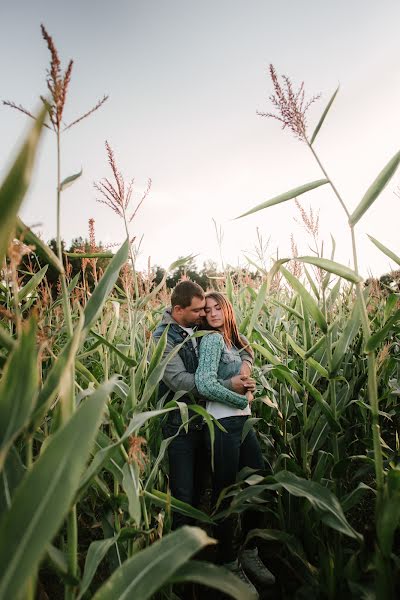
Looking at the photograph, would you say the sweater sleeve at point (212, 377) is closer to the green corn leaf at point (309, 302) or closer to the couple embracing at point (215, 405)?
the couple embracing at point (215, 405)

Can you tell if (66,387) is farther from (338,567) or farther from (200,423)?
(200,423)

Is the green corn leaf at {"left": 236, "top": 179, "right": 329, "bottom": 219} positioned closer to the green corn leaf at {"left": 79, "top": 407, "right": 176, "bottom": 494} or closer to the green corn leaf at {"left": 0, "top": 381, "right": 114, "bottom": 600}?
the green corn leaf at {"left": 79, "top": 407, "right": 176, "bottom": 494}

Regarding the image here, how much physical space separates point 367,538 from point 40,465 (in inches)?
42.9

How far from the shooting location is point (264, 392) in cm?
257

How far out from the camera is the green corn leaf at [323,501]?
1.24 meters

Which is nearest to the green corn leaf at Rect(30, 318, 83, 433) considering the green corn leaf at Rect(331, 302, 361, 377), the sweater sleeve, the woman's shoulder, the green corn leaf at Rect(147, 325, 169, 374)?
the green corn leaf at Rect(147, 325, 169, 374)

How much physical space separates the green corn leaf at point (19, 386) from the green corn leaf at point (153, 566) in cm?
40

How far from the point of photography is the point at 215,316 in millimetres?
2422

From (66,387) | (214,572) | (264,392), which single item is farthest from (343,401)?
(66,387)

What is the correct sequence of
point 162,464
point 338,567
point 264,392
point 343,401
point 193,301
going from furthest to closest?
1. point 264,392
2. point 193,301
3. point 162,464
4. point 343,401
5. point 338,567

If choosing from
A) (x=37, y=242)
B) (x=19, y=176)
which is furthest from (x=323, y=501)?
(x=19, y=176)

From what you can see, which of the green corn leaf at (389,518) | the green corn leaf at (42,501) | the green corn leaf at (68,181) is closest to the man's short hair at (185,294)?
the green corn leaf at (68,181)

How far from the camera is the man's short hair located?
2.37m

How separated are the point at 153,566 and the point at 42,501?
334 millimetres
